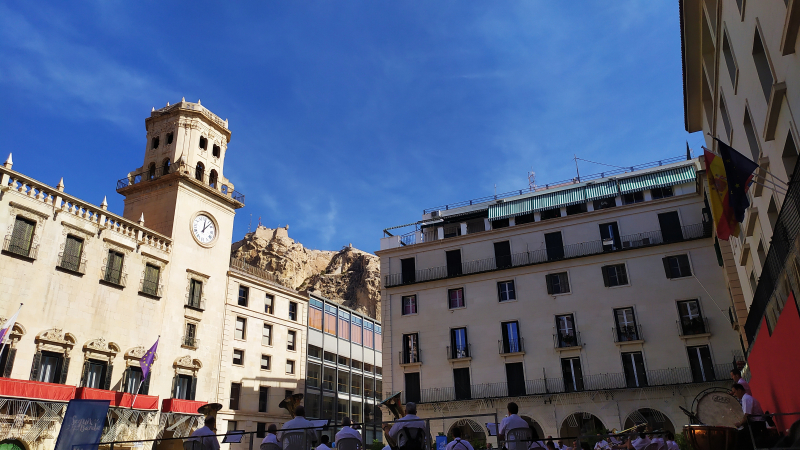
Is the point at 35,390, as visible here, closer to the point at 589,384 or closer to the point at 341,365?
the point at 341,365

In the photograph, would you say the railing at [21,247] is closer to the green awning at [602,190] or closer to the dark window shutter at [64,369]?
the dark window shutter at [64,369]

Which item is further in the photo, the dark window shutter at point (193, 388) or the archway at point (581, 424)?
the dark window shutter at point (193, 388)

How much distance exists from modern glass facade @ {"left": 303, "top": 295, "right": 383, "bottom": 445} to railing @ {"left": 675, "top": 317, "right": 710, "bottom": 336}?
26.6 meters

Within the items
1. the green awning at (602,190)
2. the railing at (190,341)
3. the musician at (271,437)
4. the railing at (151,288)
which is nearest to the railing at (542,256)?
the green awning at (602,190)

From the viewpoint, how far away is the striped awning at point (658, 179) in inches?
1540

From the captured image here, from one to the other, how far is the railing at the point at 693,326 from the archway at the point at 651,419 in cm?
507

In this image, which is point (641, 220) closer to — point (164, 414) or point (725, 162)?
point (725, 162)

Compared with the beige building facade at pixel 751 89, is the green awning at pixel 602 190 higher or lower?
higher

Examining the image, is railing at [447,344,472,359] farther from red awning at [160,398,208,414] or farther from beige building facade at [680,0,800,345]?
beige building facade at [680,0,800,345]

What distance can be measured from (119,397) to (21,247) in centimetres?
1012

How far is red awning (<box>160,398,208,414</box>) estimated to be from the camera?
35.3 metres

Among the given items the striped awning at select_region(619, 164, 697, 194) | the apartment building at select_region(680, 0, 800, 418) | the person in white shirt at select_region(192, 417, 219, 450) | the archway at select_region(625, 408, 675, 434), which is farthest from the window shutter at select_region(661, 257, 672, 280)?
the person in white shirt at select_region(192, 417, 219, 450)

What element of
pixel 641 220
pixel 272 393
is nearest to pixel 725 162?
pixel 641 220

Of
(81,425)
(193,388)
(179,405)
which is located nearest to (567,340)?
(193,388)
